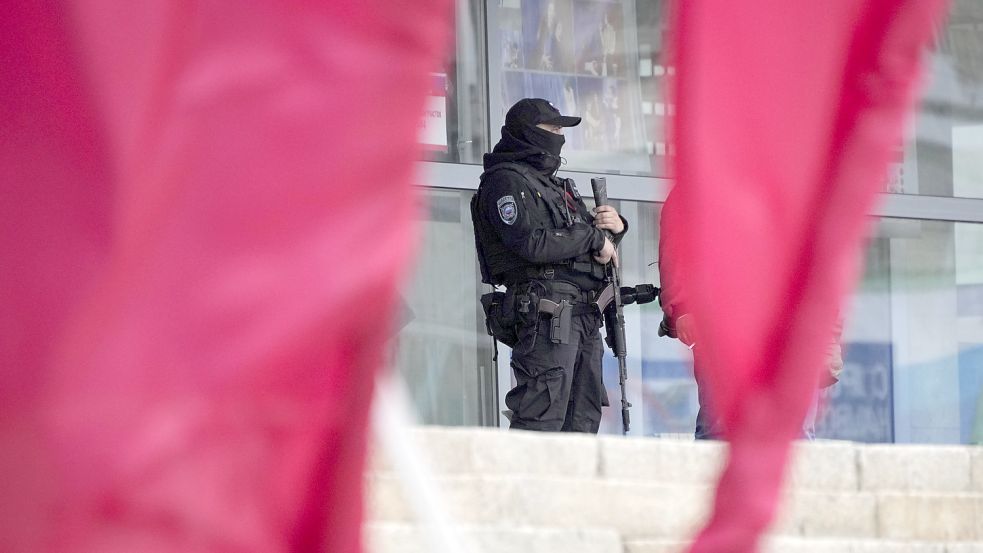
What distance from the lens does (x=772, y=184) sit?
0.73 meters

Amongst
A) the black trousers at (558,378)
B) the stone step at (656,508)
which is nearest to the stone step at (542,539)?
the stone step at (656,508)

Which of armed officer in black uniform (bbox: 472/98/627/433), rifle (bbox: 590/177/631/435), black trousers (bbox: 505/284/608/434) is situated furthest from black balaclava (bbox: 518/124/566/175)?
black trousers (bbox: 505/284/608/434)

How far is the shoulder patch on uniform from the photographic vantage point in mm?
4656

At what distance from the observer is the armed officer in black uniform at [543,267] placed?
186 inches

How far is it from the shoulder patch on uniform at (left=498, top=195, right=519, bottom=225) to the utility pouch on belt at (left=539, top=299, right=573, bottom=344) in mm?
313

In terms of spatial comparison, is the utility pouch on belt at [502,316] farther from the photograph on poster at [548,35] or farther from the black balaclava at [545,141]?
the photograph on poster at [548,35]

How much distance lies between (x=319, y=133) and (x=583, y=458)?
2.99 metres

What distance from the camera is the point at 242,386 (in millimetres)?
587

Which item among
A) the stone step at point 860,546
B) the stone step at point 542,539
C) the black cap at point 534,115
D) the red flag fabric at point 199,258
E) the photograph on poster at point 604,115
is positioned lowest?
the stone step at point 860,546

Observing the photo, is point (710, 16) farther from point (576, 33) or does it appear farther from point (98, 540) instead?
point (576, 33)

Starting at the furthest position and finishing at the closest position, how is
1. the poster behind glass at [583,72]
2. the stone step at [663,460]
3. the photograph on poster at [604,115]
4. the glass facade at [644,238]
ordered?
the photograph on poster at [604,115] < the poster behind glass at [583,72] < the glass facade at [644,238] < the stone step at [663,460]

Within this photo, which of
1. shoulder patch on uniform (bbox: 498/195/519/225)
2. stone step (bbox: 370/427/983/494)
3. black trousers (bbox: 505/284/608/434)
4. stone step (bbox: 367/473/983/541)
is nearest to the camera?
stone step (bbox: 367/473/983/541)

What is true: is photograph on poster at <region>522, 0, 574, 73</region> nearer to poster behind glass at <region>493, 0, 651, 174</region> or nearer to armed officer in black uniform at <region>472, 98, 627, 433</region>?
poster behind glass at <region>493, 0, 651, 174</region>

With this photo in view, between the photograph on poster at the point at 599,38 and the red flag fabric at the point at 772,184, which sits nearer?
the red flag fabric at the point at 772,184
